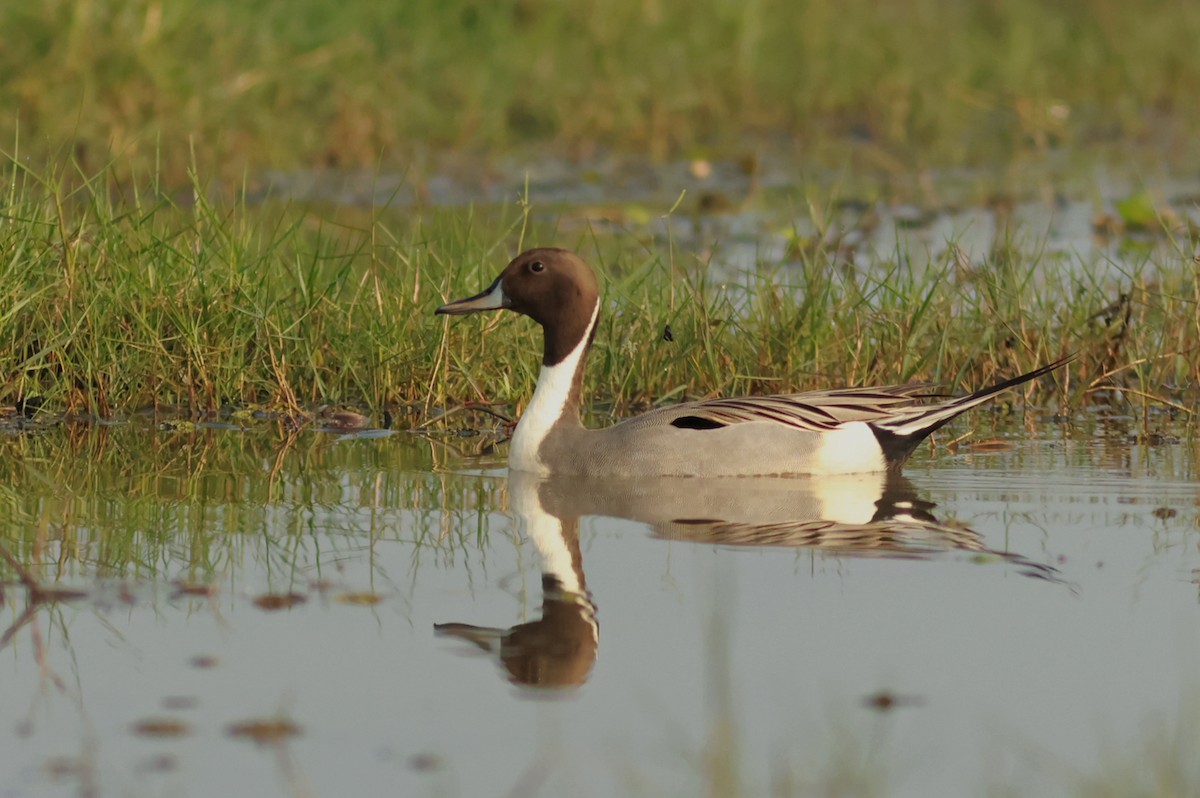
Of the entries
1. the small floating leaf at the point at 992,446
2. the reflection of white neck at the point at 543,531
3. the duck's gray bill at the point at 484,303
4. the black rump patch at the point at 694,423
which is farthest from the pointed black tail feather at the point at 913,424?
the duck's gray bill at the point at 484,303

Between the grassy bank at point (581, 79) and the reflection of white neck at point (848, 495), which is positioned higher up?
the grassy bank at point (581, 79)

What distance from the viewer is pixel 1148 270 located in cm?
1128

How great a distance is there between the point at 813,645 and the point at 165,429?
3.99 m

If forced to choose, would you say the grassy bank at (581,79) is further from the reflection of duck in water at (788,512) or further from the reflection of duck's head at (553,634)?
the reflection of duck's head at (553,634)

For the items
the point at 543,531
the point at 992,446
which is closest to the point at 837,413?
the point at 992,446

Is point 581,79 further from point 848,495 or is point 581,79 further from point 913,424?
point 848,495

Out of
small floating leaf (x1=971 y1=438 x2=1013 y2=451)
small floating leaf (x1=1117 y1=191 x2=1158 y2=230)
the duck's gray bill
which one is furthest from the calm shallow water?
small floating leaf (x1=1117 y1=191 x2=1158 y2=230)

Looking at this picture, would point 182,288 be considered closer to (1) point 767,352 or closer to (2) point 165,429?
(2) point 165,429

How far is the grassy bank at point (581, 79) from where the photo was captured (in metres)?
13.2

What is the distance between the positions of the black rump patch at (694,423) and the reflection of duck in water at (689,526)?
18 centimetres

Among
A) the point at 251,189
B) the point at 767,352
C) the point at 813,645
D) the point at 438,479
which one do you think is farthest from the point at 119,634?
the point at 251,189

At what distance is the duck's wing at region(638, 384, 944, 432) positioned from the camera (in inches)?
280

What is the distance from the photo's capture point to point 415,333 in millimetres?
8453

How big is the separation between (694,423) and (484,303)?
2.93 feet
